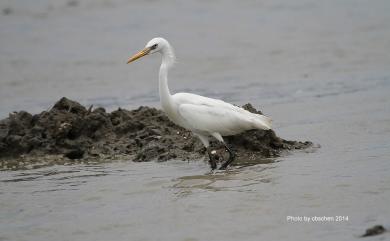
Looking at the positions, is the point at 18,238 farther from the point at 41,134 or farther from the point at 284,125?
the point at 284,125

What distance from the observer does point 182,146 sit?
9.98 meters

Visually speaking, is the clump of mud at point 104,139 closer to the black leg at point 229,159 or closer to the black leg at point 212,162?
the black leg at point 229,159

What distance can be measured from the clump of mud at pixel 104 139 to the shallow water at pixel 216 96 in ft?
1.28

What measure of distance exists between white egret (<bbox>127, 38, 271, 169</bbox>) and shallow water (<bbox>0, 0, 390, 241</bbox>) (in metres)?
0.46

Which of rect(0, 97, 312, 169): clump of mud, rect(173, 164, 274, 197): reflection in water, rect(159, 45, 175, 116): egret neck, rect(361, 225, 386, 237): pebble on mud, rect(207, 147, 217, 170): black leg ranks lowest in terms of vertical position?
rect(361, 225, 386, 237): pebble on mud

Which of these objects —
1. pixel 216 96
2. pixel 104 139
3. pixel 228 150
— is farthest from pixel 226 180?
pixel 216 96

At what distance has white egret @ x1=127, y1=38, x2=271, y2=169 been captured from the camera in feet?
30.4

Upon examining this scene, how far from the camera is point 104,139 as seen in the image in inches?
412

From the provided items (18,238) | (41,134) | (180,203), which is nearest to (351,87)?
(41,134)

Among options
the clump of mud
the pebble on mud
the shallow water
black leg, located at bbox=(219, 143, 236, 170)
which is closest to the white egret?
black leg, located at bbox=(219, 143, 236, 170)

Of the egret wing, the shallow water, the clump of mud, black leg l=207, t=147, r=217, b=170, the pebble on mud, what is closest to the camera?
the pebble on mud

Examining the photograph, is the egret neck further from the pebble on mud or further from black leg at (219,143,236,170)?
the pebble on mud

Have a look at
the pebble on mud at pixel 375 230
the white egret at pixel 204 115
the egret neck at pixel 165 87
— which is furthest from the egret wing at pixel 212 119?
the pebble on mud at pixel 375 230

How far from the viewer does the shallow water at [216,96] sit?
22.9 ft
